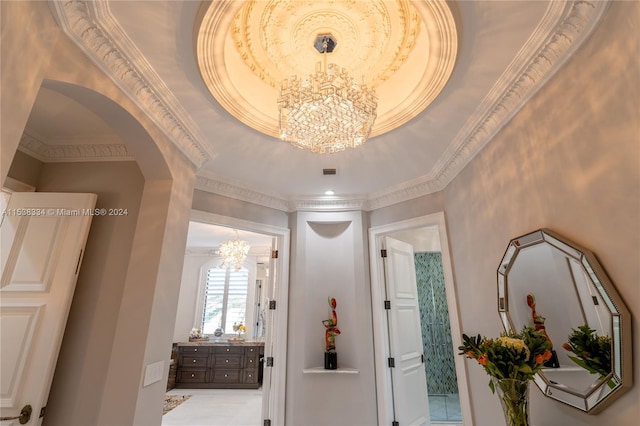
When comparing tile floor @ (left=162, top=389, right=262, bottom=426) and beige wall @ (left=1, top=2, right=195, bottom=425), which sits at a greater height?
beige wall @ (left=1, top=2, right=195, bottom=425)

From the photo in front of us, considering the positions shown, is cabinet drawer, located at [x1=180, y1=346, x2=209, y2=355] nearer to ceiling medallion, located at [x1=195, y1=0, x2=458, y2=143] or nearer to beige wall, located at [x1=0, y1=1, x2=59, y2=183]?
ceiling medallion, located at [x1=195, y1=0, x2=458, y2=143]

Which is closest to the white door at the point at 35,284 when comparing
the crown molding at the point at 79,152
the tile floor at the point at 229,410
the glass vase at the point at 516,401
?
the crown molding at the point at 79,152

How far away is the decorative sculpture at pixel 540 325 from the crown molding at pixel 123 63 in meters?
2.38

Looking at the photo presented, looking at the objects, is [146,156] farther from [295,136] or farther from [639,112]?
[639,112]

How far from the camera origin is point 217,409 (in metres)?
4.79

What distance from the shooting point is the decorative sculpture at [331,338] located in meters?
3.12

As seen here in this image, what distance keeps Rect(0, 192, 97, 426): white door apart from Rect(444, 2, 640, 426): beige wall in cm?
282

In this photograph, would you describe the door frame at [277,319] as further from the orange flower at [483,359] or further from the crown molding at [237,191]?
the orange flower at [483,359]

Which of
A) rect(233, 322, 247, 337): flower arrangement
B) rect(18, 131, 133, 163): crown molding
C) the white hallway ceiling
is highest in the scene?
the white hallway ceiling

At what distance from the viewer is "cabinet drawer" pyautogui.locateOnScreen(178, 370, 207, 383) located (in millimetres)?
6075

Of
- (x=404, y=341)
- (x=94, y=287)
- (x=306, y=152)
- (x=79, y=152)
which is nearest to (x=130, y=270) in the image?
(x=94, y=287)

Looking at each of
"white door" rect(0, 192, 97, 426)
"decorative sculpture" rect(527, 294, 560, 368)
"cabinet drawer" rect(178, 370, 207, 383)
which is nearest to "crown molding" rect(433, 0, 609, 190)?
"decorative sculpture" rect(527, 294, 560, 368)

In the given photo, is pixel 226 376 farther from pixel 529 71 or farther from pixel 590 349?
pixel 529 71

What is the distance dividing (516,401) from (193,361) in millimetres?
6339
